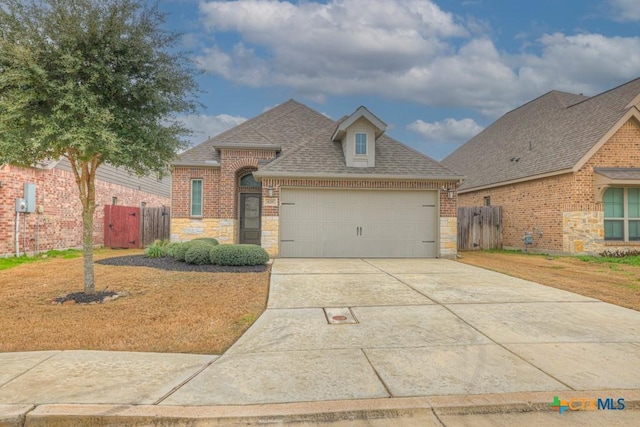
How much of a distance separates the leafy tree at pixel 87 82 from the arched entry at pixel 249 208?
30.1 ft

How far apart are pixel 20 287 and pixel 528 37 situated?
22.3 m

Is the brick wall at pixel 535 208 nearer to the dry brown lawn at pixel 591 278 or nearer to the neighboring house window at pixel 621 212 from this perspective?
the neighboring house window at pixel 621 212

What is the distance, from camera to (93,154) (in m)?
6.21

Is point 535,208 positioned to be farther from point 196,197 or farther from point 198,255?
point 196,197

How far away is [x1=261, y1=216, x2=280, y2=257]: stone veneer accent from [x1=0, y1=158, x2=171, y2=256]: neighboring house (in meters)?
6.00

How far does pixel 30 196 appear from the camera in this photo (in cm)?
1326

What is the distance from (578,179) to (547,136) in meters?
4.41

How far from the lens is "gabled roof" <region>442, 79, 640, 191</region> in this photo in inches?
564

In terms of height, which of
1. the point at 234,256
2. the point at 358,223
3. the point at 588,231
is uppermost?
the point at 358,223

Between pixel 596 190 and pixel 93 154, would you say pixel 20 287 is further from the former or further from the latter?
pixel 596 190

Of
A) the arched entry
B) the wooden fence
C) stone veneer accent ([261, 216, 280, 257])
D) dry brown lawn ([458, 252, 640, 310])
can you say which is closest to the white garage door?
stone veneer accent ([261, 216, 280, 257])

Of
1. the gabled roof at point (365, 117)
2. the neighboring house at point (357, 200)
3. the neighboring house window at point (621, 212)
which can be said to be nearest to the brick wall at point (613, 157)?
the neighboring house window at point (621, 212)

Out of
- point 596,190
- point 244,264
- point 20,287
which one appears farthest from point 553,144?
point 20,287

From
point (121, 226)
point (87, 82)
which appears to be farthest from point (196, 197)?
point (87, 82)
